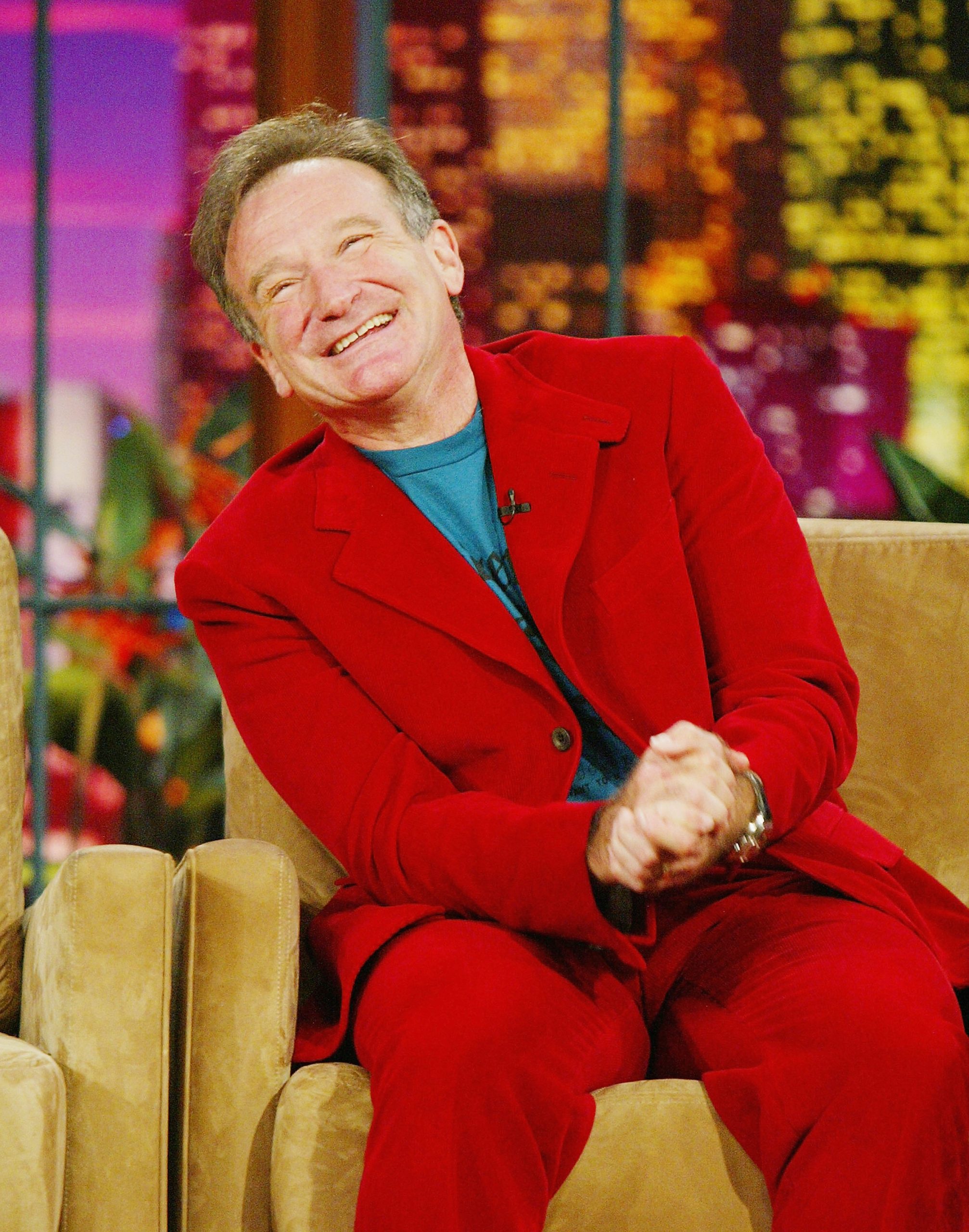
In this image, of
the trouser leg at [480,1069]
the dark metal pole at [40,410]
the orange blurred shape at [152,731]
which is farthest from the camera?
the orange blurred shape at [152,731]

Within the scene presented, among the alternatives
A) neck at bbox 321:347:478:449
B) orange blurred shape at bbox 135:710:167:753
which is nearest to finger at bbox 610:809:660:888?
neck at bbox 321:347:478:449

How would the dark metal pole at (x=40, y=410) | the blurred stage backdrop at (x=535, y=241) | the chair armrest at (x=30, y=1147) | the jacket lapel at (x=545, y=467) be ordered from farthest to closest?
the blurred stage backdrop at (x=535, y=241), the dark metal pole at (x=40, y=410), the jacket lapel at (x=545, y=467), the chair armrest at (x=30, y=1147)

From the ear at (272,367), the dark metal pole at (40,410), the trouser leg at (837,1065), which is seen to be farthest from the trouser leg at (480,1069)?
the dark metal pole at (40,410)

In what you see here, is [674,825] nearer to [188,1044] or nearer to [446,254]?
[188,1044]

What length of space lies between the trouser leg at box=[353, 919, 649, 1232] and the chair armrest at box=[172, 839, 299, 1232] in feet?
0.31

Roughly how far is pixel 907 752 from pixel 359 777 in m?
0.76

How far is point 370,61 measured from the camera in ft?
9.53

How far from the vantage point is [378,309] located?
165cm

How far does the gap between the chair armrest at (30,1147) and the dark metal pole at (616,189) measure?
6.19 ft

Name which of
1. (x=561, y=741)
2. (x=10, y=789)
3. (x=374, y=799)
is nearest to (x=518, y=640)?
(x=561, y=741)

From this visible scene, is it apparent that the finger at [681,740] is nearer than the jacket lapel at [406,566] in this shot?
Yes

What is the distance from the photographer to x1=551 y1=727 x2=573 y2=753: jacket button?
1556 millimetres

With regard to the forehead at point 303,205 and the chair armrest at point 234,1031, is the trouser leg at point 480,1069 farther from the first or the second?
the forehead at point 303,205

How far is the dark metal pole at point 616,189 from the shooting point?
2.86 metres
